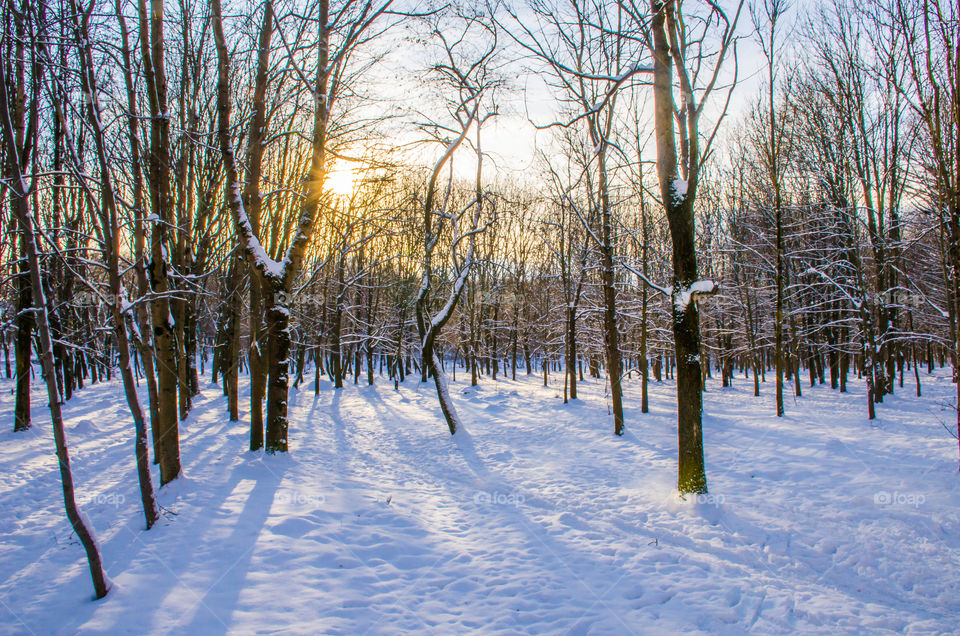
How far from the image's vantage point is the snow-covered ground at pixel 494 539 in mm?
3654

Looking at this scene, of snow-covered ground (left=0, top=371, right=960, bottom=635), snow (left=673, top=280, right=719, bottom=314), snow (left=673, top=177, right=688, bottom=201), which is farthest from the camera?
snow (left=673, top=177, right=688, bottom=201)

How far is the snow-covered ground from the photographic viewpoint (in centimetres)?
365

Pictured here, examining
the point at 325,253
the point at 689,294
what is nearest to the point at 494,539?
the point at 689,294

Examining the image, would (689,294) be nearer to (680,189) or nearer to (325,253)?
(680,189)

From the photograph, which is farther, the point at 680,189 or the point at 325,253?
the point at 325,253

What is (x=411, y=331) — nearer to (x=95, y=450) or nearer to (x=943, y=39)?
(x=95, y=450)

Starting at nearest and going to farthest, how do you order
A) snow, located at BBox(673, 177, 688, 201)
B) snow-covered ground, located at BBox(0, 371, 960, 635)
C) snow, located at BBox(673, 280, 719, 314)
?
snow-covered ground, located at BBox(0, 371, 960, 635) → snow, located at BBox(673, 280, 719, 314) → snow, located at BBox(673, 177, 688, 201)

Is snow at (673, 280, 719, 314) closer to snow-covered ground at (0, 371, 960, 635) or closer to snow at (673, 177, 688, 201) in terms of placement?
snow at (673, 177, 688, 201)

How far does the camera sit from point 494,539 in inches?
208

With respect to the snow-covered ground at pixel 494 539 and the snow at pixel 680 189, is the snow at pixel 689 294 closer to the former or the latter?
the snow at pixel 680 189

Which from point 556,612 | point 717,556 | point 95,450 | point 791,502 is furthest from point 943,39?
point 95,450

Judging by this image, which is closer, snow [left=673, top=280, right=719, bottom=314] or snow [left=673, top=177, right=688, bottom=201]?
snow [left=673, top=280, right=719, bottom=314]

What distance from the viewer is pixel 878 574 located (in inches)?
181

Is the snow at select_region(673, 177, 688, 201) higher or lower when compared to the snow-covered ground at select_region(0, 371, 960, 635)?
higher
